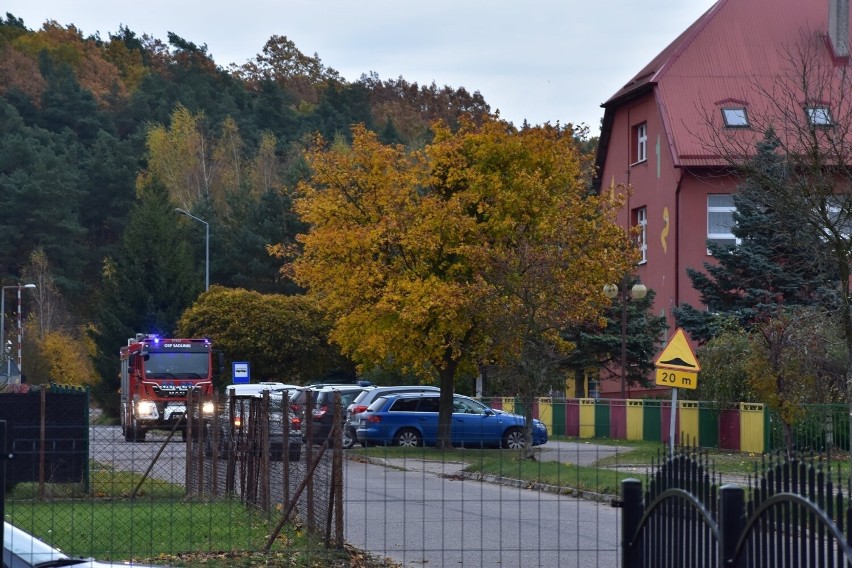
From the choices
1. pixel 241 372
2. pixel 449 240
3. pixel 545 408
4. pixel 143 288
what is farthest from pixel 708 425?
pixel 143 288

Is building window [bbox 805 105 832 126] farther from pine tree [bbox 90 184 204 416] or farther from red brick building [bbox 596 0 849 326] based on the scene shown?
pine tree [bbox 90 184 204 416]

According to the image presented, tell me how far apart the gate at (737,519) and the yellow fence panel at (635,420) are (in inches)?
1154

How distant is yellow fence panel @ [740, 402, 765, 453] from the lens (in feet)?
99.3

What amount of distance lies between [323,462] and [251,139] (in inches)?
3645

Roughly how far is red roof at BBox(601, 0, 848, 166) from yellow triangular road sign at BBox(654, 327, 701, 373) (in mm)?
23205

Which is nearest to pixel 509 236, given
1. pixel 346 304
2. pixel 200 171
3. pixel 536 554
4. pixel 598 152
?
pixel 346 304

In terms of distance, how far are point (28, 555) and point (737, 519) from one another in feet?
12.6

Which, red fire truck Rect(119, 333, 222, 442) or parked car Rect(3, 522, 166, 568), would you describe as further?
red fire truck Rect(119, 333, 222, 442)

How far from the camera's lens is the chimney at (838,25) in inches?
1768

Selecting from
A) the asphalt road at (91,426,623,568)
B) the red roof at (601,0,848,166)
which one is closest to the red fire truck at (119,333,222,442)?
the red roof at (601,0,848,166)

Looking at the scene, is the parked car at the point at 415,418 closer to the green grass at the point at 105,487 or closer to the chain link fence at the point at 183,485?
the chain link fence at the point at 183,485

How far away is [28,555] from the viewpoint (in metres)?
7.04

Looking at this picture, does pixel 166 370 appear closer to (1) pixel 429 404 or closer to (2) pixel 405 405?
(2) pixel 405 405

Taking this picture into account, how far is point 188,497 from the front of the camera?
15.9 metres
